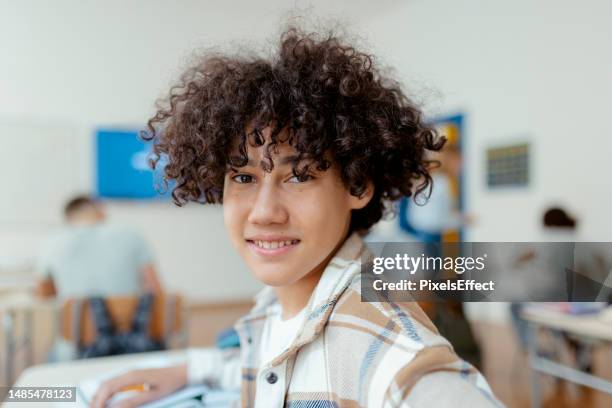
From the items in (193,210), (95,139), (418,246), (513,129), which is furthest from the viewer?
(193,210)

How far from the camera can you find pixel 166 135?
2.43 ft

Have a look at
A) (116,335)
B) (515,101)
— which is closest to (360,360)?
(116,335)

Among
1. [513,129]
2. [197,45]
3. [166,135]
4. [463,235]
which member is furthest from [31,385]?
[463,235]

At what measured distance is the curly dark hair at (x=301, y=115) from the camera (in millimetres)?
608

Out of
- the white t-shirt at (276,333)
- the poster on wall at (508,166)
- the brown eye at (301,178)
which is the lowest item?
the white t-shirt at (276,333)

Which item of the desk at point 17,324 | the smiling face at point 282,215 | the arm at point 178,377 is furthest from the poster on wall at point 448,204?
the smiling face at point 282,215

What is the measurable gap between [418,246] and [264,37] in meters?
0.35

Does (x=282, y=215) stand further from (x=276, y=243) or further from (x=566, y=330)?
(x=566, y=330)

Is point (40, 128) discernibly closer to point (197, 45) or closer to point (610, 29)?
point (197, 45)

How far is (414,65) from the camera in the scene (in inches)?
57.9

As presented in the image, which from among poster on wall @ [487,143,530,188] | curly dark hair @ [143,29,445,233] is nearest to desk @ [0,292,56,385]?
curly dark hair @ [143,29,445,233]

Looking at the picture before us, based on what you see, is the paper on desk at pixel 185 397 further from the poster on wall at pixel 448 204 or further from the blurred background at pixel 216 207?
the poster on wall at pixel 448 204

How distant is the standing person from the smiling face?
5.56 ft

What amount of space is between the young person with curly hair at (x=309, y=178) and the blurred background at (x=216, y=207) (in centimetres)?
16
